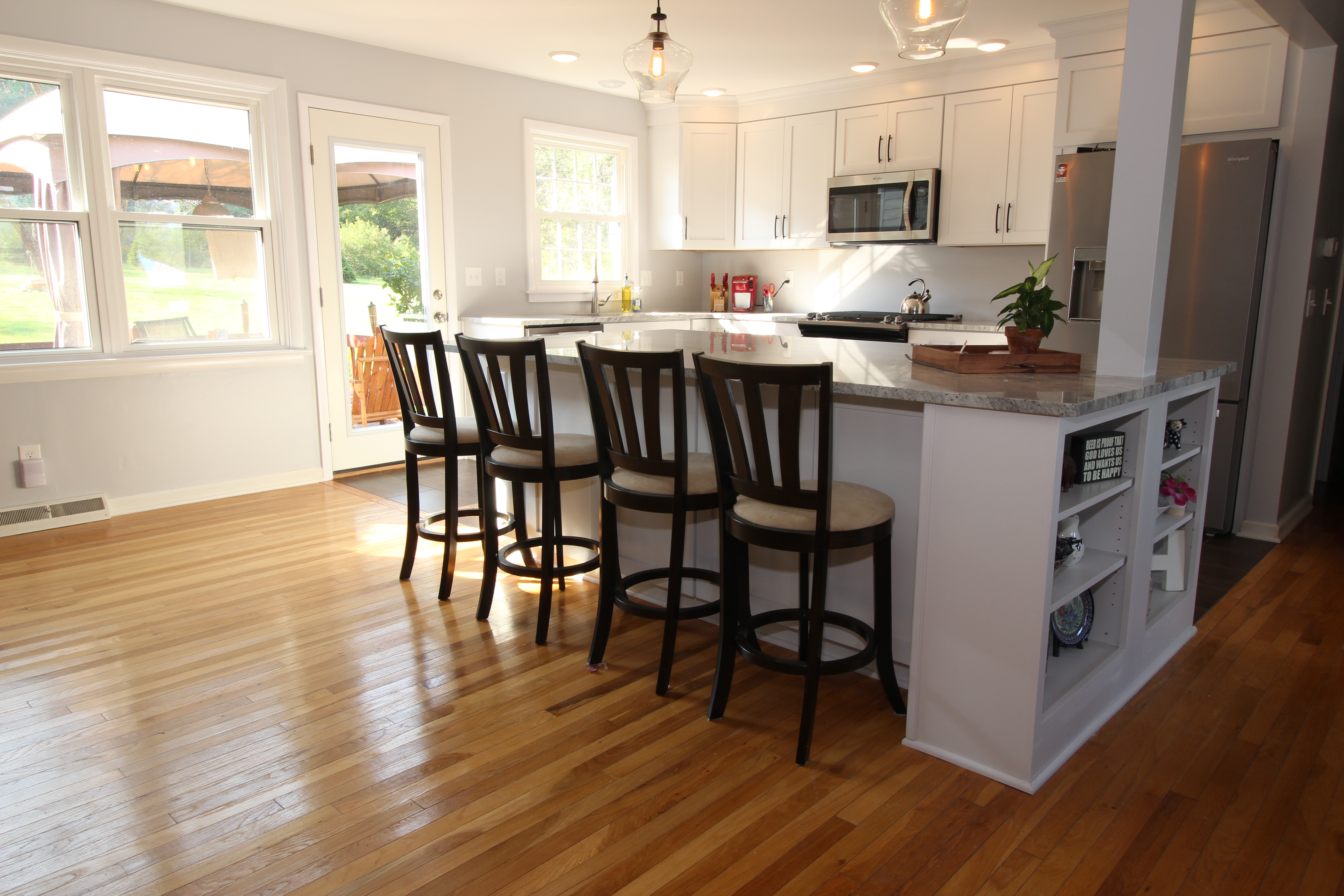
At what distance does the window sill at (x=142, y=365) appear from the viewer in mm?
3791

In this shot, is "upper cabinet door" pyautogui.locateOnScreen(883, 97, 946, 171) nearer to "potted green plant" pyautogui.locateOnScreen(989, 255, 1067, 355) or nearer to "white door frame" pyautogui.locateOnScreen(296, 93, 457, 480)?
"white door frame" pyautogui.locateOnScreen(296, 93, 457, 480)

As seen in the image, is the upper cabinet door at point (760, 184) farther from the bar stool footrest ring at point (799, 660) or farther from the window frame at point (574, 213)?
the bar stool footrest ring at point (799, 660)

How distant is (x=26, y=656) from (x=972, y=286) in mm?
5143

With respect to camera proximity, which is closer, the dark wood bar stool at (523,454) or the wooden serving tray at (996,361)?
the wooden serving tray at (996,361)

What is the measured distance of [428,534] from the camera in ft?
10.3

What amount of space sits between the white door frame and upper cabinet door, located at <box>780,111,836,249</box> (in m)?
2.27

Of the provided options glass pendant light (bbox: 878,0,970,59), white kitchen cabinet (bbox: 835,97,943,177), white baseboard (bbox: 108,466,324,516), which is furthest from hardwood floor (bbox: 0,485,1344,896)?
white kitchen cabinet (bbox: 835,97,943,177)

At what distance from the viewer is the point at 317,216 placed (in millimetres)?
4668

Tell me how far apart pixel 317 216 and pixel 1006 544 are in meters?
4.17

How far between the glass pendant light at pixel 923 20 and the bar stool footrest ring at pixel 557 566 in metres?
1.77

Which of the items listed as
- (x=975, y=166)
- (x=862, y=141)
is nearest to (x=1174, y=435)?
(x=975, y=166)

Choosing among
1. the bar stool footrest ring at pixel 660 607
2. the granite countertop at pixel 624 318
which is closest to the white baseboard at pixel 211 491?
the granite countertop at pixel 624 318

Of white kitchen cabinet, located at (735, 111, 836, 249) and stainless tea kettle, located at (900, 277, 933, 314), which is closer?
stainless tea kettle, located at (900, 277, 933, 314)

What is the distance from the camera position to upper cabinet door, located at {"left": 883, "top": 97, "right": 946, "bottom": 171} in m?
5.13
